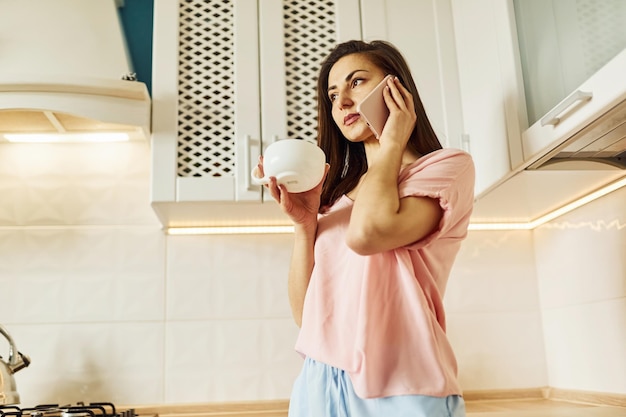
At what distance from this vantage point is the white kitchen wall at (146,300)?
6.15 feet

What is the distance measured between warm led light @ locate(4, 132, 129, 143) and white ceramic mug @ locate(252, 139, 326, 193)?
3.21 ft

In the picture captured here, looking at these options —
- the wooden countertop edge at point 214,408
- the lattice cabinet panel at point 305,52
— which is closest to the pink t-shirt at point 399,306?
the lattice cabinet panel at point 305,52

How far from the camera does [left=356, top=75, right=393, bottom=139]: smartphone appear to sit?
111 cm

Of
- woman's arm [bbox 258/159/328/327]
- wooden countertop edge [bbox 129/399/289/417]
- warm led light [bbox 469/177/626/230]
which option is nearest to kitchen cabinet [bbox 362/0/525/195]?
warm led light [bbox 469/177/626/230]

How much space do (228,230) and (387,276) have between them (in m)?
1.01

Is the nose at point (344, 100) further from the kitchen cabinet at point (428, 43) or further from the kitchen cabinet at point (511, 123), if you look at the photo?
the kitchen cabinet at point (428, 43)

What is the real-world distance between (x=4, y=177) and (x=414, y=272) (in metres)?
1.40

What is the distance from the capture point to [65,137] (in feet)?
6.46

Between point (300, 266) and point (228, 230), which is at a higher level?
Result: point (228, 230)

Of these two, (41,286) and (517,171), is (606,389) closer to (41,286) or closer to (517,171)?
(517,171)

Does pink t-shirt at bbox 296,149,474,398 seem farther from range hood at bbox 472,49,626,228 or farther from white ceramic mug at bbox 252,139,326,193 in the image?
range hood at bbox 472,49,626,228

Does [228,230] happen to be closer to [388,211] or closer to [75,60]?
[75,60]

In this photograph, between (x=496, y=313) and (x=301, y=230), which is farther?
(x=496, y=313)

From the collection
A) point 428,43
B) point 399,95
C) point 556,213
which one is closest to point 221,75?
point 428,43
